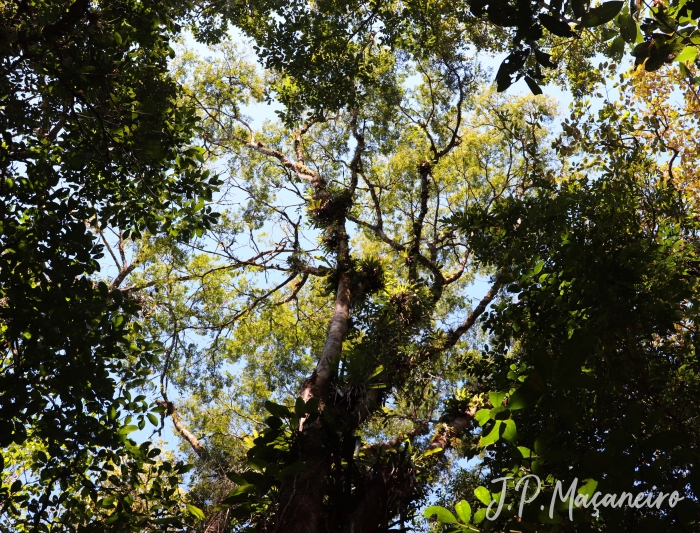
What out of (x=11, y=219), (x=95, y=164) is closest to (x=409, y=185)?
(x=95, y=164)

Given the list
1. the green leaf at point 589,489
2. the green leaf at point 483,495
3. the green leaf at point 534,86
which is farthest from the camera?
the green leaf at point 534,86

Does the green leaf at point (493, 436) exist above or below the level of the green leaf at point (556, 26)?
below

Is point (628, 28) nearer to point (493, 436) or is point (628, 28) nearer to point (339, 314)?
point (493, 436)

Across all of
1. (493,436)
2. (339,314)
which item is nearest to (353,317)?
(339,314)

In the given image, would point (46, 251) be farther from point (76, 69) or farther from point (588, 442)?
point (588, 442)

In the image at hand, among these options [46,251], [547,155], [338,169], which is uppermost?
[547,155]

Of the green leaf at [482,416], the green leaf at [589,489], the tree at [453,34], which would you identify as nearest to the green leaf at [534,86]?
the tree at [453,34]

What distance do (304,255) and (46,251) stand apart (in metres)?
5.76

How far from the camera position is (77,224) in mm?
4273

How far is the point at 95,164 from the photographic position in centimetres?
520

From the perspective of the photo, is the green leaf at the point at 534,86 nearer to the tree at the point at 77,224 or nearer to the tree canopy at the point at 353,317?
the tree canopy at the point at 353,317

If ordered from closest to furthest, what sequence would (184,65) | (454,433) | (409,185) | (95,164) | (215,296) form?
1. (95,164)
2. (454,433)
3. (215,296)
4. (409,185)
5. (184,65)

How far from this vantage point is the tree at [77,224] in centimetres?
396

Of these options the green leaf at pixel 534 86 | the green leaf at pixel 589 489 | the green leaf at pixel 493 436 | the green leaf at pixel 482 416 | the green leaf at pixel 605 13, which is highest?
the green leaf at pixel 534 86
